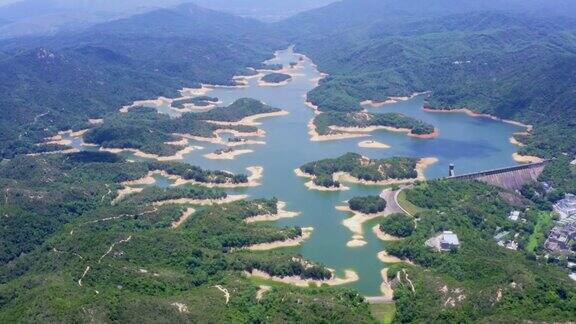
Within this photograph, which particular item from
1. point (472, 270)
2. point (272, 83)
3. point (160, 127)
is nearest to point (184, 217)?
point (472, 270)

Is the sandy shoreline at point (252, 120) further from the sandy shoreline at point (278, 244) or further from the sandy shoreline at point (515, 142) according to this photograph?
the sandy shoreline at point (278, 244)

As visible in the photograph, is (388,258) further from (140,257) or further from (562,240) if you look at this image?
(140,257)

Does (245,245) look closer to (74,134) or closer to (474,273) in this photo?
(474,273)

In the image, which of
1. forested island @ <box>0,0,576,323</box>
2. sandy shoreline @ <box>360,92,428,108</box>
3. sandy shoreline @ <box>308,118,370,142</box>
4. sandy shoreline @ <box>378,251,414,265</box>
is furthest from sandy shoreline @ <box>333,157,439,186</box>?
sandy shoreline @ <box>360,92,428,108</box>

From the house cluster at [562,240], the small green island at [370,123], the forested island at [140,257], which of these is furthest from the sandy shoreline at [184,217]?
the small green island at [370,123]

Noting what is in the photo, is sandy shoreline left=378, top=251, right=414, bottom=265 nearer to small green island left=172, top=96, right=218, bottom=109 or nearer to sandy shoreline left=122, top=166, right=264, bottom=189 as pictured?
sandy shoreline left=122, top=166, right=264, bottom=189

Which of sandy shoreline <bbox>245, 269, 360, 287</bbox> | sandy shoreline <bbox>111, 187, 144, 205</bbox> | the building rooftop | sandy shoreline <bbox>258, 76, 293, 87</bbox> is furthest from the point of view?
sandy shoreline <bbox>258, 76, 293, 87</bbox>

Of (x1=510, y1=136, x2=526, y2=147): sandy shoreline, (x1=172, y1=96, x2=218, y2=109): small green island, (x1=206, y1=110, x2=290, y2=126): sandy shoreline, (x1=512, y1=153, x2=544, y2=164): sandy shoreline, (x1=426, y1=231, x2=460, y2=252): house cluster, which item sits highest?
(x1=426, y1=231, x2=460, y2=252): house cluster
